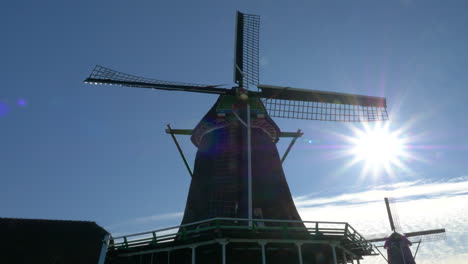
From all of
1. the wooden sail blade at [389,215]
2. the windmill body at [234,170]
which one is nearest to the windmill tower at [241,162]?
the windmill body at [234,170]

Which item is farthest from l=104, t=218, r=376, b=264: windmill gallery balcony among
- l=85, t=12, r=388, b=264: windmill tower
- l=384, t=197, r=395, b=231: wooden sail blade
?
l=384, t=197, r=395, b=231: wooden sail blade

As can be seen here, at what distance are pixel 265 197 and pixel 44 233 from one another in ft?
34.7

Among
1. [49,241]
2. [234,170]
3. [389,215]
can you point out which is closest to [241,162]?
[234,170]

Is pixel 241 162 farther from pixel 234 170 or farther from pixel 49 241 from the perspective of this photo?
pixel 49 241

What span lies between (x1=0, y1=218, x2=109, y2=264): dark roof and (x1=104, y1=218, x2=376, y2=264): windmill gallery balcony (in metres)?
1.96

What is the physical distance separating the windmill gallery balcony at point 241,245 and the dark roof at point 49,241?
77.2 inches

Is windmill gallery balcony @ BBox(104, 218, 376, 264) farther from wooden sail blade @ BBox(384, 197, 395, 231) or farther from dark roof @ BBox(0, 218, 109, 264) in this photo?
wooden sail blade @ BBox(384, 197, 395, 231)

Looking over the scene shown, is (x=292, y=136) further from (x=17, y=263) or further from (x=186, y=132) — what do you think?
(x=17, y=263)

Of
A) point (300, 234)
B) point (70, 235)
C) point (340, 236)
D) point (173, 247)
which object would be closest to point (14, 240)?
point (70, 235)

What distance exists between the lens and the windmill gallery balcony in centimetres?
1247

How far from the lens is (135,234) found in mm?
13492

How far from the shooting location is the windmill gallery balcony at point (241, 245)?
491 inches

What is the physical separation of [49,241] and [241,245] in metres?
9.16

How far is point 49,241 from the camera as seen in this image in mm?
15109
